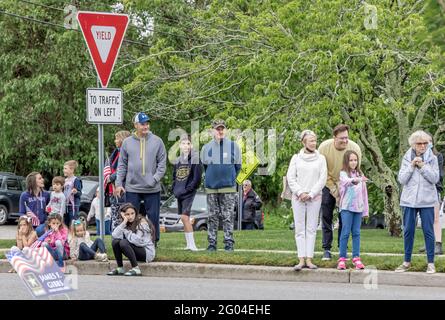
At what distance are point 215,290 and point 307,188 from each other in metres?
2.09

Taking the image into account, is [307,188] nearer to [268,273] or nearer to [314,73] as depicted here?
[268,273]

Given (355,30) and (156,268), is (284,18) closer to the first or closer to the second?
(355,30)

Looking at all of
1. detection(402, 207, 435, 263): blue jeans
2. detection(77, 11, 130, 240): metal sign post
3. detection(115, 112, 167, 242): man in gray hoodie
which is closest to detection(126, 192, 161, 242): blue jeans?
detection(115, 112, 167, 242): man in gray hoodie

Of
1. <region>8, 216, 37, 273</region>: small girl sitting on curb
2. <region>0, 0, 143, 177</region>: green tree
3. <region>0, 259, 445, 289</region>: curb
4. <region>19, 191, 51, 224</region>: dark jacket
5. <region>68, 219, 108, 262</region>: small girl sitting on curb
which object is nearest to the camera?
<region>0, 259, 445, 289</region>: curb

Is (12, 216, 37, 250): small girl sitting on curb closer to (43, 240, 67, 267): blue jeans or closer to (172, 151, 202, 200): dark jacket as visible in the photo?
(43, 240, 67, 267): blue jeans

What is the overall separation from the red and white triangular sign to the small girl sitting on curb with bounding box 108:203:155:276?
1.85 metres

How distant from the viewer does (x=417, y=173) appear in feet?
37.8

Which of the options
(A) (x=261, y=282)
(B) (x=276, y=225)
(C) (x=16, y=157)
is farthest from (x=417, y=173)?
(C) (x=16, y=157)

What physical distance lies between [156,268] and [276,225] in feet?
68.9

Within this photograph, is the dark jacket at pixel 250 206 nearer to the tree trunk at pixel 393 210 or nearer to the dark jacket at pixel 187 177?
the tree trunk at pixel 393 210

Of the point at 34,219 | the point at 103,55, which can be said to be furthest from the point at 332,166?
the point at 34,219

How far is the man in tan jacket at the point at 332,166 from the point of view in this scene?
12.6 metres

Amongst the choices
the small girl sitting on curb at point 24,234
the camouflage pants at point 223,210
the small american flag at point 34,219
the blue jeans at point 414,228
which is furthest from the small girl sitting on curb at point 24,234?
the blue jeans at point 414,228

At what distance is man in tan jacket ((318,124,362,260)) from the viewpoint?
1257cm
